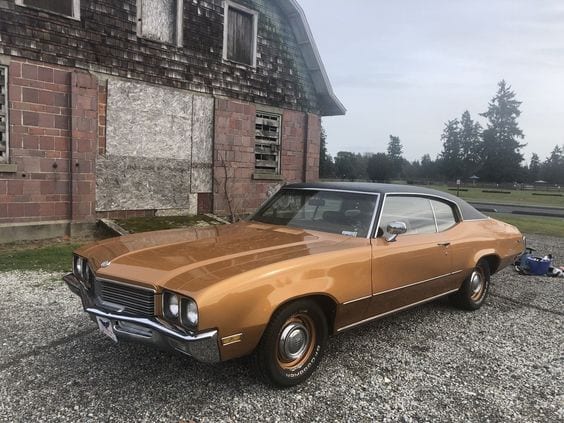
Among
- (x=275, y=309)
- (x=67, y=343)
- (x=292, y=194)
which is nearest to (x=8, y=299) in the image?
(x=67, y=343)

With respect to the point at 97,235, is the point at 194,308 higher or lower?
higher

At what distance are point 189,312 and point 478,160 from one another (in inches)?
3211

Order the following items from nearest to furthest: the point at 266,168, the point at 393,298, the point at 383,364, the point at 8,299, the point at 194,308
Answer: the point at 194,308
the point at 383,364
the point at 393,298
the point at 8,299
the point at 266,168

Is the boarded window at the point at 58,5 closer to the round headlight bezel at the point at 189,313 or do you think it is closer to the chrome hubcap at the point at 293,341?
the round headlight bezel at the point at 189,313

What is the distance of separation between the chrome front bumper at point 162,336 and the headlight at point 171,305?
2.5 inches

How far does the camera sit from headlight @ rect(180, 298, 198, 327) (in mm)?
2670

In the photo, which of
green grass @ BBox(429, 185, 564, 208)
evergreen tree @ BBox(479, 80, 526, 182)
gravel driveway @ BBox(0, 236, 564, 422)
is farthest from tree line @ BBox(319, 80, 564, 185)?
gravel driveway @ BBox(0, 236, 564, 422)

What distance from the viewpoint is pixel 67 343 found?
395cm

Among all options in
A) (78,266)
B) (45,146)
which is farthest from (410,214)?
(45,146)

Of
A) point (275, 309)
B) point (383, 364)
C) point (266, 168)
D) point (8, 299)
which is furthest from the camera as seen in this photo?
point (266, 168)

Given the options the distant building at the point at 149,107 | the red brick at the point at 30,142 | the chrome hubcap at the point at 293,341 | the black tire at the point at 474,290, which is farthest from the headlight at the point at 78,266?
the red brick at the point at 30,142

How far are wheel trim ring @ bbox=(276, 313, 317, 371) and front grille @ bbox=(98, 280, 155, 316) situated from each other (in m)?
0.87

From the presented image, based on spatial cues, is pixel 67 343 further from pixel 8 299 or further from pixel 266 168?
pixel 266 168

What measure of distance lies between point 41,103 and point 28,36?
1.20m
